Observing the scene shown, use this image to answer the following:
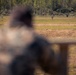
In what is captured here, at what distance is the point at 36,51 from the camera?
1.95 meters

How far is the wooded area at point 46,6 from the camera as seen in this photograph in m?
74.0

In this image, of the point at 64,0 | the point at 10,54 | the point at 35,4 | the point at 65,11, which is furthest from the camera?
the point at 64,0

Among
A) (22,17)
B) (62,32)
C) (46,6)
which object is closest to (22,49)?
(22,17)

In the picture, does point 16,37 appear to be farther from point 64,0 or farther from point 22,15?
point 64,0

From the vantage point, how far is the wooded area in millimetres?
74000

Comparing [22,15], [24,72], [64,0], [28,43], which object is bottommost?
[64,0]

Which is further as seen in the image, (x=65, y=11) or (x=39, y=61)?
(x=65, y=11)

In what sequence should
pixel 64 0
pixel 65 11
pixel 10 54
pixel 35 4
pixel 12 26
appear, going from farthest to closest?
1. pixel 64 0
2. pixel 35 4
3. pixel 65 11
4. pixel 12 26
5. pixel 10 54

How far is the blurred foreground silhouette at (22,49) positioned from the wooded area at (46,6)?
6894 cm

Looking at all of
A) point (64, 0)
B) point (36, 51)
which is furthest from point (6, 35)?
point (64, 0)

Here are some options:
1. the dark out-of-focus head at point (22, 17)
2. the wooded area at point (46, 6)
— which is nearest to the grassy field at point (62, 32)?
the dark out-of-focus head at point (22, 17)

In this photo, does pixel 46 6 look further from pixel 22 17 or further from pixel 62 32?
pixel 22 17

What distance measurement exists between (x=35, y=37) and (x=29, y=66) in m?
0.18

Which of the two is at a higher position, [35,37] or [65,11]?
[35,37]
